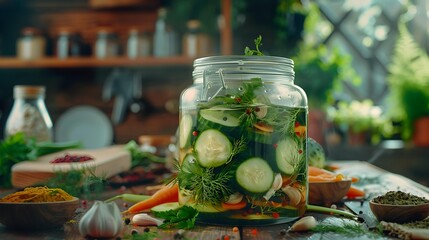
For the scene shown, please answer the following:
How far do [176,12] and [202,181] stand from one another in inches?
108

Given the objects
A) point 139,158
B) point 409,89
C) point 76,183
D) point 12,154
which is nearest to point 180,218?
point 76,183

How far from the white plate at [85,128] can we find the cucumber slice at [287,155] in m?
2.81

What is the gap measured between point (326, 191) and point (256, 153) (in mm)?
259

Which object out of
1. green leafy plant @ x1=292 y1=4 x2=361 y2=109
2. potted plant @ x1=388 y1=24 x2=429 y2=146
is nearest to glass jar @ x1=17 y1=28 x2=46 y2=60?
green leafy plant @ x1=292 y1=4 x2=361 y2=109

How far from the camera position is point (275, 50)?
3459mm

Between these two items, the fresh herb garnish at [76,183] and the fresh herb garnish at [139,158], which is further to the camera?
the fresh herb garnish at [139,158]

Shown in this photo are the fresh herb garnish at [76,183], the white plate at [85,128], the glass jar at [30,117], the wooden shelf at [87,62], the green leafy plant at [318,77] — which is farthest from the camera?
the white plate at [85,128]

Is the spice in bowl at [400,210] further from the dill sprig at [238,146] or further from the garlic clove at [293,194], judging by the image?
the dill sprig at [238,146]

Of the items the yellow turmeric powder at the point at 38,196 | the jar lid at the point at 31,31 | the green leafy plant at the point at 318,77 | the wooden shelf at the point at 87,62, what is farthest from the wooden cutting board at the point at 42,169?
the jar lid at the point at 31,31

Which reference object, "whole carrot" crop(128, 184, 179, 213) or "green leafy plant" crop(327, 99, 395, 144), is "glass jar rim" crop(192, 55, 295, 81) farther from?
"green leafy plant" crop(327, 99, 395, 144)

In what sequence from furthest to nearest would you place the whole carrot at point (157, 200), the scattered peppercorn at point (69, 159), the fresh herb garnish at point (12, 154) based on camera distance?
the fresh herb garnish at point (12, 154), the scattered peppercorn at point (69, 159), the whole carrot at point (157, 200)

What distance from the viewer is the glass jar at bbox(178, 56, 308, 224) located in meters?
0.86

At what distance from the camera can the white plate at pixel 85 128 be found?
11.8 ft

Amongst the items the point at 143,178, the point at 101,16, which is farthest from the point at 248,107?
the point at 101,16
